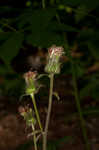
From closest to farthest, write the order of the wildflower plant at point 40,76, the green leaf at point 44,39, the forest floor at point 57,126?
the wildflower plant at point 40,76
the green leaf at point 44,39
the forest floor at point 57,126

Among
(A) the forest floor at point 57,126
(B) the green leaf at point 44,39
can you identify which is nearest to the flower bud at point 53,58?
(B) the green leaf at point 44,39

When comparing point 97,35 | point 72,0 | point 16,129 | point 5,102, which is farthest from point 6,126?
point 72,0

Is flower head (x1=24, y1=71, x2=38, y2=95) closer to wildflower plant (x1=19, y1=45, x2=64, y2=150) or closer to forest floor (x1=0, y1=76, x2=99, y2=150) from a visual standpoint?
wildflower plant (x1=19, y1=45, x2=64, y2=150)

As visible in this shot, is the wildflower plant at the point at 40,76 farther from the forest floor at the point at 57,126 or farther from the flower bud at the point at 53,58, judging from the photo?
the forest floor at the point at 57,126

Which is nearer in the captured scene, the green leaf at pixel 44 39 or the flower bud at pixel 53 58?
the flower bud at pixel 53 58

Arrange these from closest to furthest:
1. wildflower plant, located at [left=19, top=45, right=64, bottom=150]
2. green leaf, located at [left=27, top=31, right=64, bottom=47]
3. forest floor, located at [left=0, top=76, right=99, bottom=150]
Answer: wildflower plant, located at [left=19, top=45, right=64, bottom=150], green leaf, located at [left=27, top=31, right=64, bottom=47], forest floor, located at [left=0, top=76, right=99, bottom=150]

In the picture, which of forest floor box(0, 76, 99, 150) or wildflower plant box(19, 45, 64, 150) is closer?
wildflower plant box(19, 45, 64, 150)

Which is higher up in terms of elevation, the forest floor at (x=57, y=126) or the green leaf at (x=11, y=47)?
the green leaf at (x=11, y=47)

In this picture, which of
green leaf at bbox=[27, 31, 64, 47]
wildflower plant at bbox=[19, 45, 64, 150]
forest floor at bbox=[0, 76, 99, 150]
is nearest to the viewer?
wildflower plant at bbox=[19, 45, 64, 150]

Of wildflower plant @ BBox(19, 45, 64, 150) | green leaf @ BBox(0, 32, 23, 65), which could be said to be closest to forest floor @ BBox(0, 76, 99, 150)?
green leaf @ BBox(0, 32, 23, 65)
